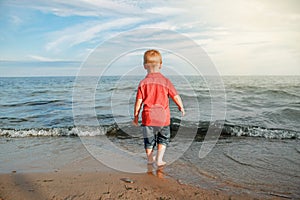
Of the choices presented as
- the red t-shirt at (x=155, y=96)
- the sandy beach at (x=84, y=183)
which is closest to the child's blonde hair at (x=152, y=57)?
the red t-shirt at (x=155, y=96)

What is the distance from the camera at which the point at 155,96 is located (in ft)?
11.6

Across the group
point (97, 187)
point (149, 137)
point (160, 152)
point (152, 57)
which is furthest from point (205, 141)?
point (97, 187)

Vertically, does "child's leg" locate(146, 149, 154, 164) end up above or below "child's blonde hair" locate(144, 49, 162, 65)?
below

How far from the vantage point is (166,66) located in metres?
4.11

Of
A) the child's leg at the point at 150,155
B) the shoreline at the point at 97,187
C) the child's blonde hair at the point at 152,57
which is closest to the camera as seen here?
Answer: the shoreline at the point at 97,187

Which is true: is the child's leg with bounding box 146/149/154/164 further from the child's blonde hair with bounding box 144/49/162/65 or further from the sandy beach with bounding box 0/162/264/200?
the child's blonde hair with bounding box 144/49/162/65

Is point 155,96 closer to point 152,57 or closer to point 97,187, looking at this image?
point 152,57

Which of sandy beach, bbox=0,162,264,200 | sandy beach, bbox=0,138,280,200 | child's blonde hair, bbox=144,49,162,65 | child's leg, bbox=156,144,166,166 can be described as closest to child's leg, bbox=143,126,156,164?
child's leg, bbox=156,144,166,166

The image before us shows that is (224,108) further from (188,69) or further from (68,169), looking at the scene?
(68,169)

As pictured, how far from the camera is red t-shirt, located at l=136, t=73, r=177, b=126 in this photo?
3.52 meters

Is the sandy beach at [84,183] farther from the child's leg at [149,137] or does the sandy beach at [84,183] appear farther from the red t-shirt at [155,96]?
the red t-shirt at [155,96]

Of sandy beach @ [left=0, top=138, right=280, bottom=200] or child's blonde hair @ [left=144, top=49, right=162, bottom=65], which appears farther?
child's blonde hair @ [left=144, top=49, right=162, bottom=65]

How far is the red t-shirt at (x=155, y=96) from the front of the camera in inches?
138

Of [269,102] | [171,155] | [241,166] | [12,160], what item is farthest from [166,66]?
[269,102]
